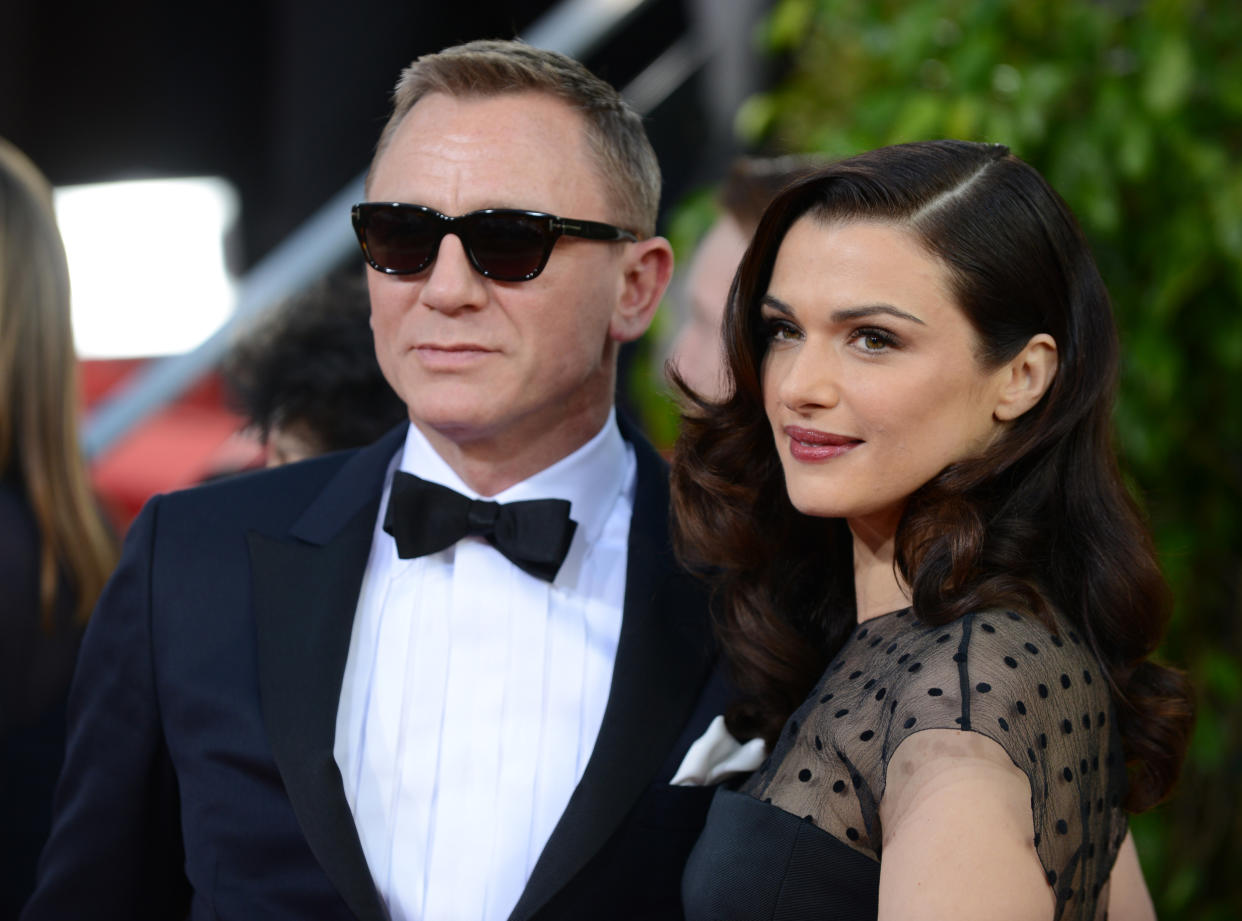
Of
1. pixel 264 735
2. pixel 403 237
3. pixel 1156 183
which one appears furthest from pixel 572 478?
pixel 1156 183

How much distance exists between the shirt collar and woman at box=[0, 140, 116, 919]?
873 millimetres

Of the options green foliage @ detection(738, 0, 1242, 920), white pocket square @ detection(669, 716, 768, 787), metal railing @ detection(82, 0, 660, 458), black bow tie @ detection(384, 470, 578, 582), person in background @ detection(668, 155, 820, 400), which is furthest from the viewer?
metal railing @ detection(82, 0, 660, 458)

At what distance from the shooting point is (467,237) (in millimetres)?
1837

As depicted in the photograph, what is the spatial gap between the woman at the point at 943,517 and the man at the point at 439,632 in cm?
23

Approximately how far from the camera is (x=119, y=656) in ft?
5.97

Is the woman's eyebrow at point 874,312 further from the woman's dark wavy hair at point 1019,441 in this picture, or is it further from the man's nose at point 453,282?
the man's nose at point 453,282

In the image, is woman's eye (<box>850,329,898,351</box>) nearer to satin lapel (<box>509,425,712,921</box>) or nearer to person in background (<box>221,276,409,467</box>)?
satin lapel (<box>509,425,712,921</box>)

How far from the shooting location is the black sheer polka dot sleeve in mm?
1392

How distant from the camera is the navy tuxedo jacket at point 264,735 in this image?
1.68 metres

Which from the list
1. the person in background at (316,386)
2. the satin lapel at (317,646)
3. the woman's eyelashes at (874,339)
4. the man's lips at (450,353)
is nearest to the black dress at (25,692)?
the person in background at (316,386)

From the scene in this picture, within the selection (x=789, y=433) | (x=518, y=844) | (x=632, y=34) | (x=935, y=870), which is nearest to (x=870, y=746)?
(x=935, y=870)

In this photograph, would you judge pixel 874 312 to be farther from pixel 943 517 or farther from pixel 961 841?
pixel 961 841

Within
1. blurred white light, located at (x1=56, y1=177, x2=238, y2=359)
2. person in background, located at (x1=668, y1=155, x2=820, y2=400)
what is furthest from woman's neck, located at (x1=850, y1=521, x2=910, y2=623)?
blurred white light, located at (x1=56, y1=177, x2=238, y2=359)

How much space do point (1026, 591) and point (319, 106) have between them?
453cm
